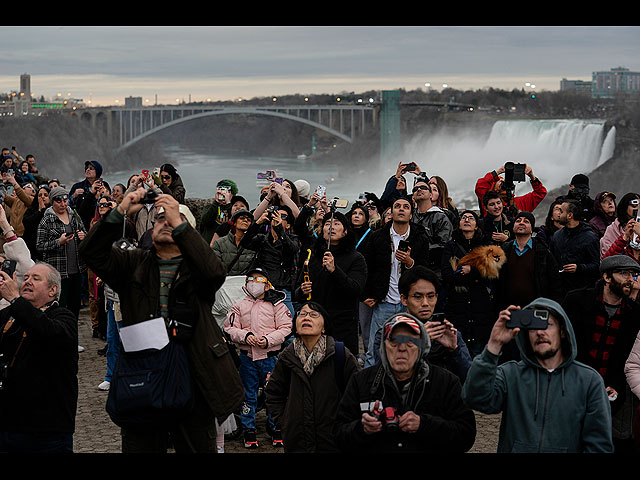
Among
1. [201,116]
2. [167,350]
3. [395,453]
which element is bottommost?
[395,453]

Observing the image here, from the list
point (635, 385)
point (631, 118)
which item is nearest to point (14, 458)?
point (635, 385)

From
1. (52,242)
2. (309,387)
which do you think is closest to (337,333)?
(309,387)

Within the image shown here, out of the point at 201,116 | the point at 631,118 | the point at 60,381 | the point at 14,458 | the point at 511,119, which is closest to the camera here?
the point at 14,458

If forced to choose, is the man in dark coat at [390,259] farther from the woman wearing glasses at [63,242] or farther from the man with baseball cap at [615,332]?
→ the woman wearing glasses at [63,242]

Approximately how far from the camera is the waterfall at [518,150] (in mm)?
35062

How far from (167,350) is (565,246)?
15.4 feet

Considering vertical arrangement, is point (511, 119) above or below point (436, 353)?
above

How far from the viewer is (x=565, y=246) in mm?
7590

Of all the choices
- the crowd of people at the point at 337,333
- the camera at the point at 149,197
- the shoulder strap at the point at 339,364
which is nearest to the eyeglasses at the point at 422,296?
the crowd of people at the point at 337,333

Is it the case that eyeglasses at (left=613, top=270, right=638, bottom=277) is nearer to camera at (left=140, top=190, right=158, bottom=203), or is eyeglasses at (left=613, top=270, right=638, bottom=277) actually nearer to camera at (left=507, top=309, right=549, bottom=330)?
camera at (left=507, top=309, right=549, bottom=330)

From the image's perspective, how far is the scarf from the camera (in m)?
4.68

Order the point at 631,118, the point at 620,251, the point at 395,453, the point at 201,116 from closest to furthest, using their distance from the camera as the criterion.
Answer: the point at 395,453 → the point at 620,251 → the point at 631,118 → the point at 201,116

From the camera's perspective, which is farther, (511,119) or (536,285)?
(511,119)
